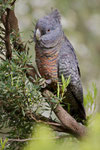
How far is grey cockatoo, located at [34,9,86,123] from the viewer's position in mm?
908

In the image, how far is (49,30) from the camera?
92 cm

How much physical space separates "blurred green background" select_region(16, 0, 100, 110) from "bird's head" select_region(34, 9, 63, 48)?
1.43 m

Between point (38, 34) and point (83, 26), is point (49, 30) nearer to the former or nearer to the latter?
point (38, 34)

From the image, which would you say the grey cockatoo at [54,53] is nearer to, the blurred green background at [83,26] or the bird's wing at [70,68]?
the bird's wing at [70,68]

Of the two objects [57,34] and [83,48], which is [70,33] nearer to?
[83,48]

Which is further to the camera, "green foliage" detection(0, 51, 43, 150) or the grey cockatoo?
the grey cockatoo

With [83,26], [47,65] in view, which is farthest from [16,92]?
[83,26]

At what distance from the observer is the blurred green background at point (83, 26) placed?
2.42 m

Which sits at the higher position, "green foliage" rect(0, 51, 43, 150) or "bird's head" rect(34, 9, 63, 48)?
"bird's head" rect(34, 9, 63, 48)

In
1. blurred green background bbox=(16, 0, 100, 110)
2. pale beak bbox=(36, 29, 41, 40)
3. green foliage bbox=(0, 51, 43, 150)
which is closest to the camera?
green foliage bbox=(0, 51, 43, 150)

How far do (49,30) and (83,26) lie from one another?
1.90 meters

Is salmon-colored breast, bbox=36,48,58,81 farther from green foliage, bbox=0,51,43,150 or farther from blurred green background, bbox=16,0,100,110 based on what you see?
blurred green background, bbox=16,0,100,110

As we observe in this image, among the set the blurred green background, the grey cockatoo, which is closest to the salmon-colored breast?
the grey cockatoo

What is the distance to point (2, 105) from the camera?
0.70 metres
